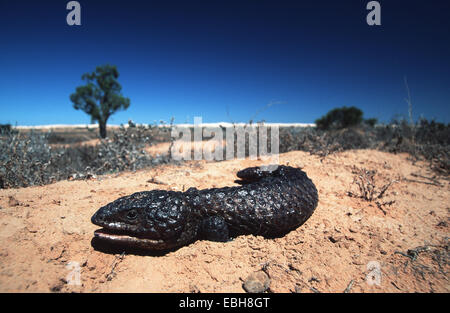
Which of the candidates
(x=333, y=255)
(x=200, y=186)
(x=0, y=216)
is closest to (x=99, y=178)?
(x=0, y=216)

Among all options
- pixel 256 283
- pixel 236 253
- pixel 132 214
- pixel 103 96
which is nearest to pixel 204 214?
pixel 236 253

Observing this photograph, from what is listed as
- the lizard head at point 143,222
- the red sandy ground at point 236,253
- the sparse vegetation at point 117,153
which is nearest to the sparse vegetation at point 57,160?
the sparse vegetation at point 117,153

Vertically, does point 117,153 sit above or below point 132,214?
above

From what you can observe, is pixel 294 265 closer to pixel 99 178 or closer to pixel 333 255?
pixel 333 255

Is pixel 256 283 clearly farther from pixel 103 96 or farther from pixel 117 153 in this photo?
pixel 103 96

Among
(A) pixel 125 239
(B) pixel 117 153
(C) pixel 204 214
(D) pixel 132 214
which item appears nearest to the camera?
(A) pixel 125 239

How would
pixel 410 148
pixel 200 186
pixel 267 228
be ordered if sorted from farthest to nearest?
pixel 410 148
pixel 200 186
pixel 267 228
